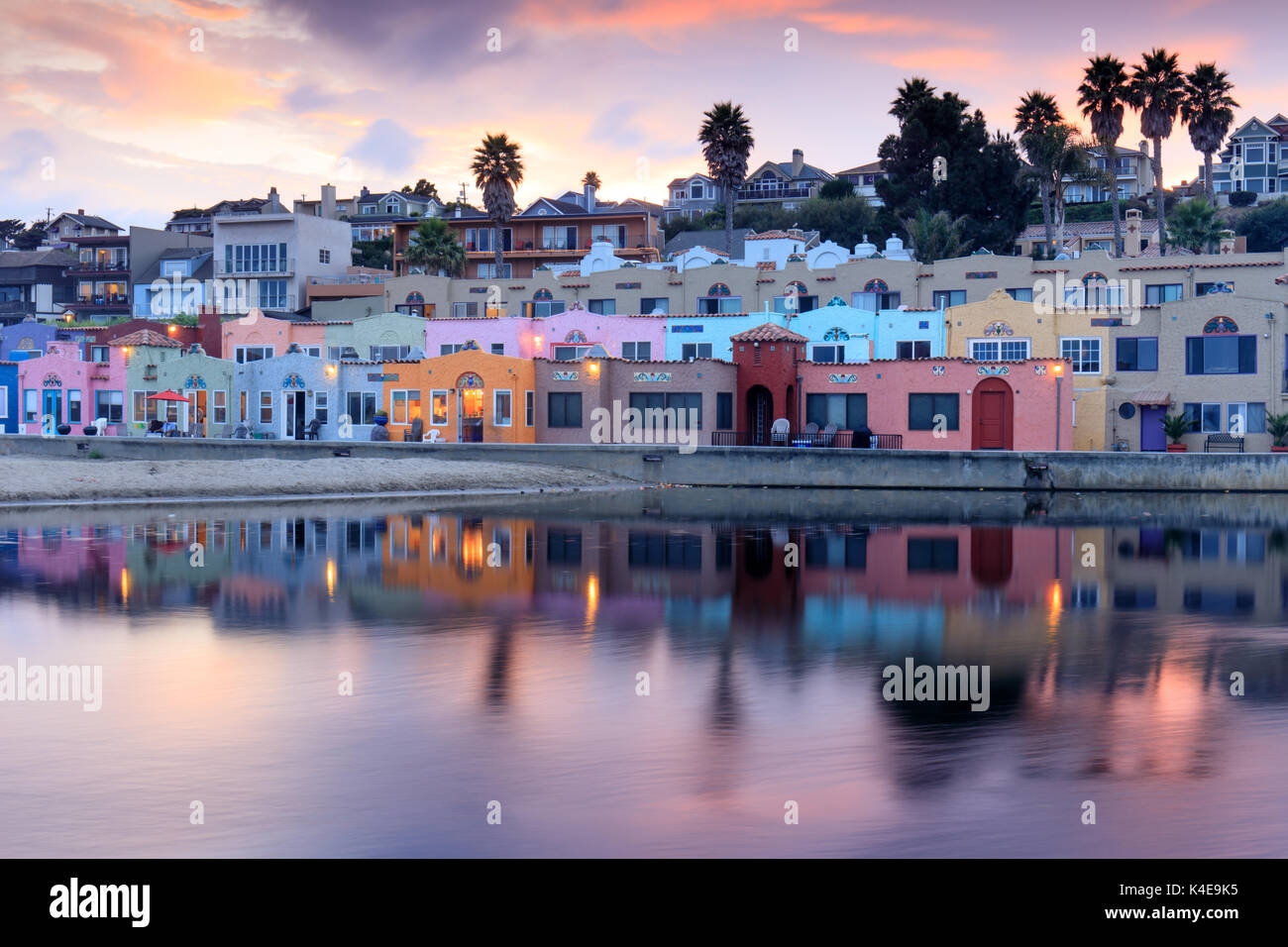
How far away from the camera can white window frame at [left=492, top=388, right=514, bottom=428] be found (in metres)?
59.8

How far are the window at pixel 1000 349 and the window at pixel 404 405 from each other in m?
24.9

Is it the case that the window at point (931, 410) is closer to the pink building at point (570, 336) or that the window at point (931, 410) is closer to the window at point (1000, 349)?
the window at point (1000, 349)

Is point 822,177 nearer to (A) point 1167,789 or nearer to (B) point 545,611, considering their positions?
(B) point 545,611

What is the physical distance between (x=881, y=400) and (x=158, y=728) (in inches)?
1812

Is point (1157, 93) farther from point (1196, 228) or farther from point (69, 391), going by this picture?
point (69, 391)

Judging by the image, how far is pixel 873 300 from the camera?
2827 inches

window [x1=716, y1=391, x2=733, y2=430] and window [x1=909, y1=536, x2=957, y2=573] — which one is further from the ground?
window [x1=716, y1=391, x2=733, y2=430]

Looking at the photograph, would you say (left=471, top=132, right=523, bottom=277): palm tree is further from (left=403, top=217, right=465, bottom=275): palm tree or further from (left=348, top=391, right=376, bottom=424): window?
(left=348, top=391, right=376, bottom=424): window

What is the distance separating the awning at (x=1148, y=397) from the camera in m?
58.9

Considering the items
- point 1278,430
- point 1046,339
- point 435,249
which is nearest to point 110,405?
point 435,249

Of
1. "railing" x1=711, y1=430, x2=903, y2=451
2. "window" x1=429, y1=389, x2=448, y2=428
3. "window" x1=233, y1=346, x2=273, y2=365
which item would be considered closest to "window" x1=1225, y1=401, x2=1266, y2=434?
"railing" x1=711, y1=430, x2=903, y2=451

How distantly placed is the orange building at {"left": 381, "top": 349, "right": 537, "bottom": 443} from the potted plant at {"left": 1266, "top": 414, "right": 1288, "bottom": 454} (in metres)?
31.2

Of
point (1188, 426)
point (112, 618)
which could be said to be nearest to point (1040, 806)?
point (112, 618)

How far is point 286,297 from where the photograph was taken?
105m
